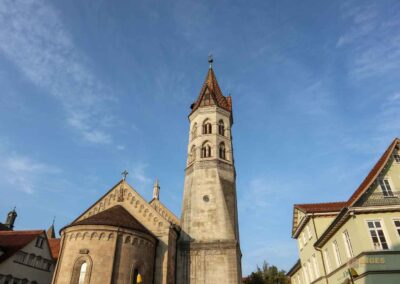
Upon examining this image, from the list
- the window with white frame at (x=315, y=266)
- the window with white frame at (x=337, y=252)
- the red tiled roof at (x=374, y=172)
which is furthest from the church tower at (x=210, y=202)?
the red tiled roof at (x=374, y=172)

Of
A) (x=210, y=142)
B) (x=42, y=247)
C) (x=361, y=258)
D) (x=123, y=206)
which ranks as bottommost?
(x=361, y=258)

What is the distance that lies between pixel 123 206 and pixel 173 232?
18.3 feet

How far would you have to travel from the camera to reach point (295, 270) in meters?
33.1

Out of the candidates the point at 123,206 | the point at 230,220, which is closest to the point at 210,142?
the point at 230,220

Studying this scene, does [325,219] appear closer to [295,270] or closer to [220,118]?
[295,270]

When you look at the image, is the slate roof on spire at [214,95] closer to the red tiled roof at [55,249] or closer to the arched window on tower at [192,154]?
the arched window on tower at [192,154]

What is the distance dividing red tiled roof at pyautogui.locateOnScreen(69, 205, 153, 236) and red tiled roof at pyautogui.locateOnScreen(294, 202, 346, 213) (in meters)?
13.1

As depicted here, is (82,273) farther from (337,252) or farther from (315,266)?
(337,252)

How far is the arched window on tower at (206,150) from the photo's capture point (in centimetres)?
3509

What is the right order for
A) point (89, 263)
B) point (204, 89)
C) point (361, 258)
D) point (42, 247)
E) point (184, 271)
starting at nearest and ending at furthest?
1. point (361, 258)
2. point (89, 263)
3. point (184, 271)
4. point (42, 247)
5. point (204, 89)

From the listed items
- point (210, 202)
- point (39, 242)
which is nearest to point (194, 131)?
point (210, 202)

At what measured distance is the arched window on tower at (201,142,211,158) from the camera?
35.1 m

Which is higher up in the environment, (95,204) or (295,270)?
(95,204)

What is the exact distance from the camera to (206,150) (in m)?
35.5
